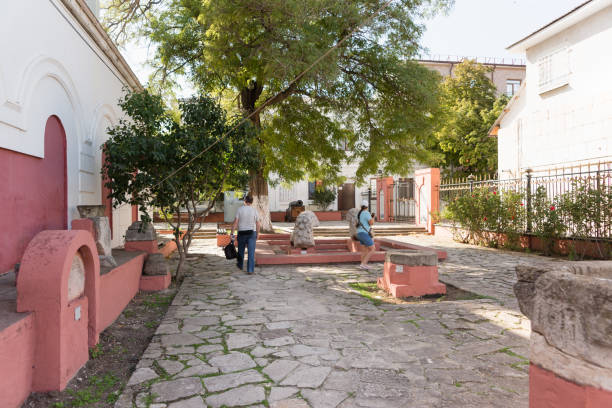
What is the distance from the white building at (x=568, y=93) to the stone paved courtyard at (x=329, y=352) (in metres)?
8.64

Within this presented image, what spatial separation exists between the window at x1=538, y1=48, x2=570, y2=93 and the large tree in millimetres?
5489

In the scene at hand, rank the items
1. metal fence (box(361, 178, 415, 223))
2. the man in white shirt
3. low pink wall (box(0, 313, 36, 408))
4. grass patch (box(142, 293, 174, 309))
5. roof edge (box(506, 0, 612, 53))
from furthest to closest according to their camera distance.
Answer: metal fence (box(361, 178, 415, 223)) → roof edge (box(506, 0, 612, 53)) → the man in white shirt → grass patch (box(142, 293, 174, 309)) → low pink wall (box(0, 313, 36, 408))

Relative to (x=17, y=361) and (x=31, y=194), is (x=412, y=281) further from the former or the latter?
(x=31, y=194)

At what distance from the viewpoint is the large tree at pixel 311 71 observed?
8906mm

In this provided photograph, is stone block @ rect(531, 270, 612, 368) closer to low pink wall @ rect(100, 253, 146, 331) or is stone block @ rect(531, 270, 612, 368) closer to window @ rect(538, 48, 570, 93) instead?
low pink wall @ rect(100, 253, 146, 331)

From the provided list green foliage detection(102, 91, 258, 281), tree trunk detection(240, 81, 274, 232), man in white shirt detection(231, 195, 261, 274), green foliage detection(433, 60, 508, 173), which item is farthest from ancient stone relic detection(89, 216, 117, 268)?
green foliage detection(433, 60, 508, 173)

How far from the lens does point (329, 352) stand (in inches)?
159

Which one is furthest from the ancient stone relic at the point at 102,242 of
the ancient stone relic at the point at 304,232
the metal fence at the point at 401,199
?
the metal fence at the point at 401,199

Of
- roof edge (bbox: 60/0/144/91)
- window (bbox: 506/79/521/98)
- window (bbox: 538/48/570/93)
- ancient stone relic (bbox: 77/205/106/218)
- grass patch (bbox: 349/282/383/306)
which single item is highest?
window (bbox: 506/79/521/98)

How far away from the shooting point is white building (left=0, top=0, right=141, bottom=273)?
15.0 ft

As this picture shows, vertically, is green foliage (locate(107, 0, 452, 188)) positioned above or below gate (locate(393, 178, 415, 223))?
above

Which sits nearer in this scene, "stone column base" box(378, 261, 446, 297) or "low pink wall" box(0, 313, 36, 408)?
"low pink wall" box(0, 313, 36, 408)

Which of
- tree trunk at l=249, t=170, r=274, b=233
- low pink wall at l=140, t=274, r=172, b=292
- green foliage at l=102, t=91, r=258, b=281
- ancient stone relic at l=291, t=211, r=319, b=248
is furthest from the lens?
tree trunk at l=249, t=170, r=274, b=233

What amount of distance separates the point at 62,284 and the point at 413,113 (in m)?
9.55
